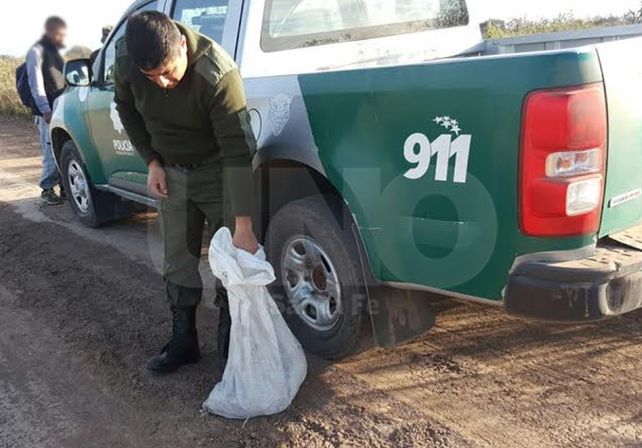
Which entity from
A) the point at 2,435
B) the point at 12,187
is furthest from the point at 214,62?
the point at 12,187

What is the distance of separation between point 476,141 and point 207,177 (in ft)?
4.29

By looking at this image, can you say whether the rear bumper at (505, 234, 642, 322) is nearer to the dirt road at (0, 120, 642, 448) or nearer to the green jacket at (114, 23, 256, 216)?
the dirt road at (0, 120, 642, 448)

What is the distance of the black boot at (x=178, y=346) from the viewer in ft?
11.0

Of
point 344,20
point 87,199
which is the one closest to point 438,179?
point 344,20

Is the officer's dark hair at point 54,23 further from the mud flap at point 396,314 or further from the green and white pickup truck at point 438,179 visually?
the mud flap at point 396,314

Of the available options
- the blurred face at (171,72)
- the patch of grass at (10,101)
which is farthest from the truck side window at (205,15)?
the patch of grass at (10,101)

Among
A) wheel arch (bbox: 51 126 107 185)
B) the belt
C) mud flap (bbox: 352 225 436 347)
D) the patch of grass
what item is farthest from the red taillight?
the patch of grass

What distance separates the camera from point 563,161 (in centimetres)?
231

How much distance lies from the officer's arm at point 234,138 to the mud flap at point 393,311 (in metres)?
0.54

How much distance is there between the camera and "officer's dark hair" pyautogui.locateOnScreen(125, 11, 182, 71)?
99.3 inches

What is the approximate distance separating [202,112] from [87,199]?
373 centimetres

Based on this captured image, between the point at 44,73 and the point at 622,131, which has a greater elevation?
the point at 44,73

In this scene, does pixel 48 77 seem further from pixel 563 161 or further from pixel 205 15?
pixel 563 161

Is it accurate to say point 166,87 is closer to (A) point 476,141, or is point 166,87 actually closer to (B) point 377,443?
(A) point 476,141
